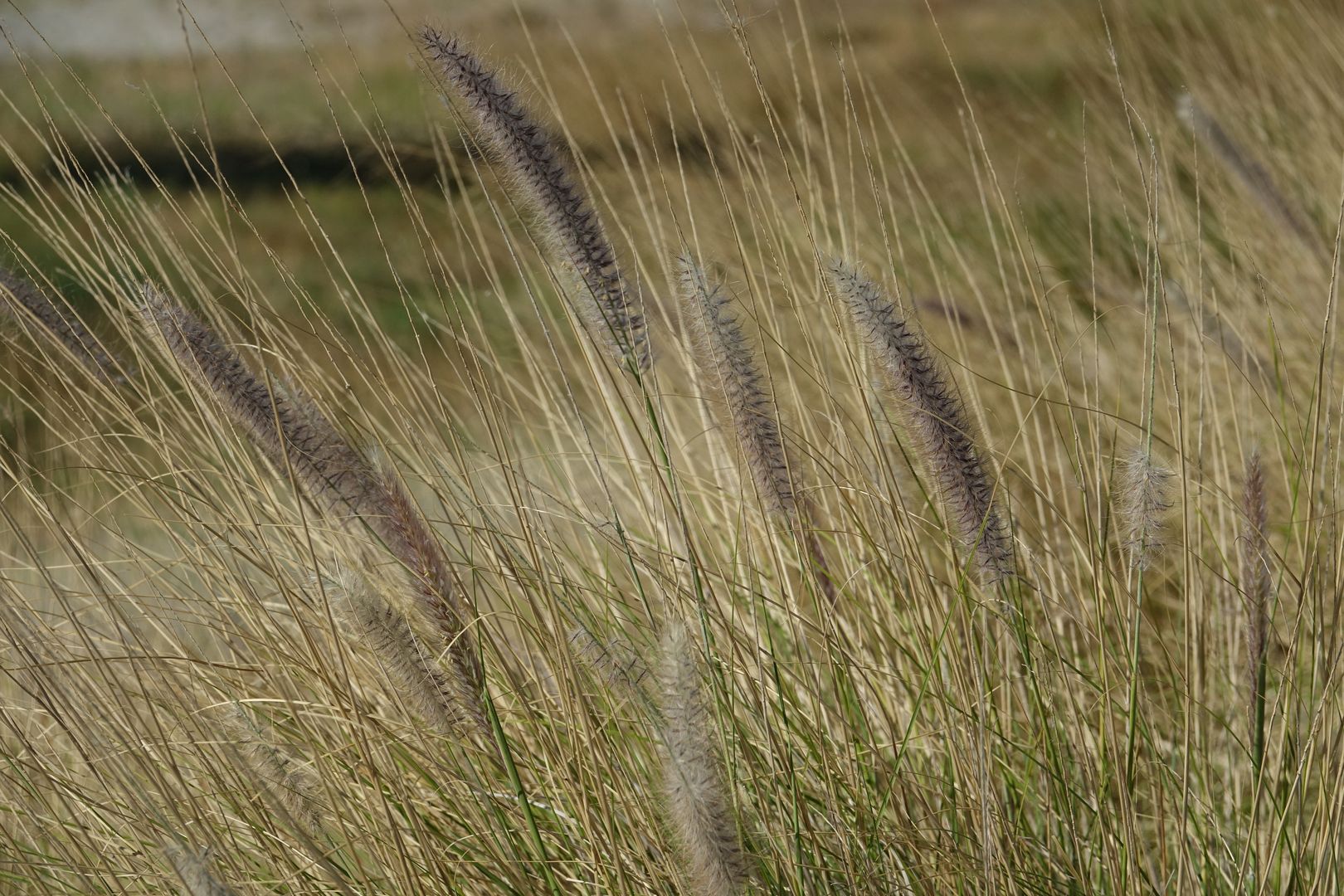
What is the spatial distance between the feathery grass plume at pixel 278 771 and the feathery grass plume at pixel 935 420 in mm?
600

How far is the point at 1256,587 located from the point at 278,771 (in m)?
0.93

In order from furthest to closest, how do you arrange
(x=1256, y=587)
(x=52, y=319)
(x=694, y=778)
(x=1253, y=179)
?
A: (x=1253, y=179) → (x=52, y=319) → (x=1256, y=587) → (x=694, y=778)

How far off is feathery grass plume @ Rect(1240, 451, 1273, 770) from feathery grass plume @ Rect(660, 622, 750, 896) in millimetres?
568

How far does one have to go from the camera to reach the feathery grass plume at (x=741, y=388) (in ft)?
3.26

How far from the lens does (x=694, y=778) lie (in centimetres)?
73

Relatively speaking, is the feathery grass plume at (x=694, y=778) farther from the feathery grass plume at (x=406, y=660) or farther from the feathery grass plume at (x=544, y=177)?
the feathery grass plume at (x=544, y=177)

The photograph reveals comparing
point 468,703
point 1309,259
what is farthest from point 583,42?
point 468,703

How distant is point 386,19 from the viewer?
25.4ft

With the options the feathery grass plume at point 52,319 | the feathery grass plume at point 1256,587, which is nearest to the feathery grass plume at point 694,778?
the feathery grass plume at point 1256,587

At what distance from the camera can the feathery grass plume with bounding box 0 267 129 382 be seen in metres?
1.22

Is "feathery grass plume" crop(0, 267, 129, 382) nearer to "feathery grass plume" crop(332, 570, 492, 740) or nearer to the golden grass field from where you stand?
the golden grass field

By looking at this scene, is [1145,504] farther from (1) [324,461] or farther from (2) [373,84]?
(2) [373,84]

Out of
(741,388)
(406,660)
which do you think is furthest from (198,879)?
(741,388)

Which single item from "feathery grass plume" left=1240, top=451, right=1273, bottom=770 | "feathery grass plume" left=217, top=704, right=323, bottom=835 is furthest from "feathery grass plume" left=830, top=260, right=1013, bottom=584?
"feathery grass plume" left=217, top=704, right=323, bottom=835
